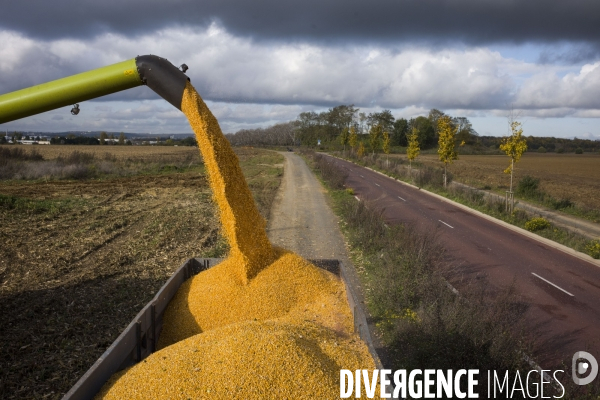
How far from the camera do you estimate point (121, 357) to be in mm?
4234

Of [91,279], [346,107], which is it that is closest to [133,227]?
[91,279]

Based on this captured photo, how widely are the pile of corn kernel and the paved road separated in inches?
154

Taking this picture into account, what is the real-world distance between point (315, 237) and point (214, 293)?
8.87 metres

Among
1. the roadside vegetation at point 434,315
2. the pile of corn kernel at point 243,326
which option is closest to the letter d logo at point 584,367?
the roadside vegetation at point 434,315

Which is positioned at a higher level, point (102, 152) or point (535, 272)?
point (102, 152)

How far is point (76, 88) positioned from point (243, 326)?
311 cm

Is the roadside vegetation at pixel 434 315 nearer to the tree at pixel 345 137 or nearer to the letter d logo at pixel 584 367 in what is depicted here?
the letter d logo at pixel 584 367

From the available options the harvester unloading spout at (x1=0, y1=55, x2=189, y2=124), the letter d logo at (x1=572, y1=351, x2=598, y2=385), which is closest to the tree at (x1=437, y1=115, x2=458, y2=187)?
the letter d logo at (x1=572, y1=351, x2=598, y2=385)

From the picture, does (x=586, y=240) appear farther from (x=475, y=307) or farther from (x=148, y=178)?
(x=148, y=178)

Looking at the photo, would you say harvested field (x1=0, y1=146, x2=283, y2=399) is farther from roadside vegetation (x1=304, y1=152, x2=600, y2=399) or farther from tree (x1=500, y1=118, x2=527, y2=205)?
tree (x1=500, y1=118, x2=527, y2=205)

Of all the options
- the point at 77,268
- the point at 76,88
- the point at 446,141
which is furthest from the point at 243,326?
the point at 446,141

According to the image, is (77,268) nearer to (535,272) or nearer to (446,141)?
(535,272)

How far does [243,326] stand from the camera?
15.0ft

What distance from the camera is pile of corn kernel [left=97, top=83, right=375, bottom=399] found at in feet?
11.9
